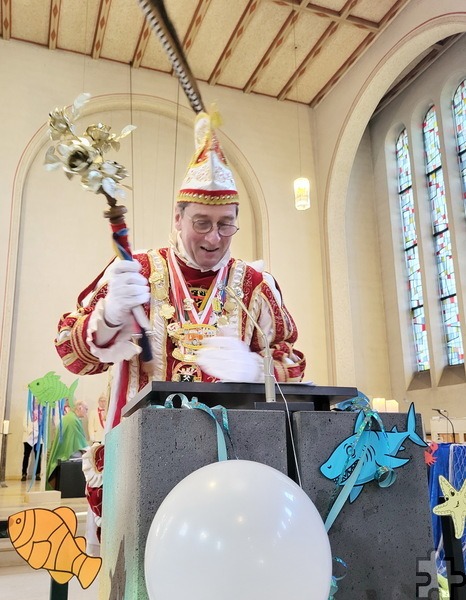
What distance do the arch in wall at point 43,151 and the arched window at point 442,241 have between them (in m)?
3.64

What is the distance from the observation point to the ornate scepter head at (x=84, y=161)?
5.32 feet

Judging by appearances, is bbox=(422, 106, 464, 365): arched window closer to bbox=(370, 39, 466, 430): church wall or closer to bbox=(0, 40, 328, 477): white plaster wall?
bbox=(370, 39, 466, 430): church wall

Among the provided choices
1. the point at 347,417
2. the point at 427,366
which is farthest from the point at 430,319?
the point at 347,417

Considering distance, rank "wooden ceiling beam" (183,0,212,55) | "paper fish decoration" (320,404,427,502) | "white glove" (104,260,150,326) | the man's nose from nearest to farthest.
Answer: "paper fish decoration" (320,404,427,502), "white glove" (104,260,150,326), the man's nose, "wooden ceiling beam" (183,0,212,55)

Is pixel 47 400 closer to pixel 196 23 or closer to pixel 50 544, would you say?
pixel 196 23

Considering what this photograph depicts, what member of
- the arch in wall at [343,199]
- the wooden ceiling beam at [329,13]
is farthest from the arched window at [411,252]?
the wooden ceiling beam at [329,13]

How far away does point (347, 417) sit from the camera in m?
1.33

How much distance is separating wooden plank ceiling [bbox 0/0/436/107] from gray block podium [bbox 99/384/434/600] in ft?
29.9

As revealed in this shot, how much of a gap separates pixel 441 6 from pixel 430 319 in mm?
5626

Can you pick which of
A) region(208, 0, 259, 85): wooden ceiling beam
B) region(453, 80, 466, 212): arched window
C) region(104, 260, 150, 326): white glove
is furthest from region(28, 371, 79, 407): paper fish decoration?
region(453, 80, 466, 212): arched window

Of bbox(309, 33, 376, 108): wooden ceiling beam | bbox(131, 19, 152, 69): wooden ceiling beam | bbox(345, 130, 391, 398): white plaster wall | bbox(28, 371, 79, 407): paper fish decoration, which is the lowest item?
bbox(28, 371, 79, 407): paper fish decoration

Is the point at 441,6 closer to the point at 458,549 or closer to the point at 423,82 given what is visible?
the point at 423,82

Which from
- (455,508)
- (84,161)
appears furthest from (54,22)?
(455,508)

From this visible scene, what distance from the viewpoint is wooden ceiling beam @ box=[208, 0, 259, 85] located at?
945 centimetres
